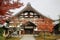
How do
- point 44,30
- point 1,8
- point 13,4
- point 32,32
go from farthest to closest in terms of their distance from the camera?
point 32,32, point 44,30, point 13,4, point 1,8

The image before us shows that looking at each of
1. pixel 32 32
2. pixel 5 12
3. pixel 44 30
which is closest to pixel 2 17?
pixel 5 12

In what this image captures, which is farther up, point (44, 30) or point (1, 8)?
point (1, 8)

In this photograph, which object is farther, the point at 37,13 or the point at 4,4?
the point at 37,13

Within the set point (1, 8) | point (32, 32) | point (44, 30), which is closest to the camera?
point (1, 8)

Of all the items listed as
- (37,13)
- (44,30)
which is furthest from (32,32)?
(44,30)

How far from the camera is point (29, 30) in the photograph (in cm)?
3036

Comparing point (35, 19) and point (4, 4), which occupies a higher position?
point (4, 4)

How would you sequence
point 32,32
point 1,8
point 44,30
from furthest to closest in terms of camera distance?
point 32,32 < point 44,30 < point 1,8

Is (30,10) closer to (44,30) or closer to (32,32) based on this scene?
(32,32)

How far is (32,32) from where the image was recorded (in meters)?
29.8

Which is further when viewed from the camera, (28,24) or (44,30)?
(28,24)

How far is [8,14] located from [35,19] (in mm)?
22128

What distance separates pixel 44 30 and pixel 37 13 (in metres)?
6.06

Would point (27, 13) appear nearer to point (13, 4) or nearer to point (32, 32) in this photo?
point (32, 32)
